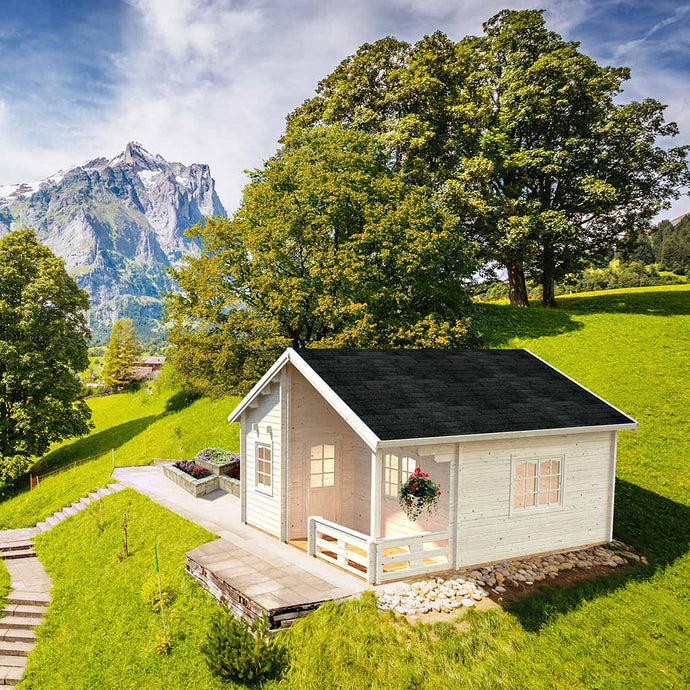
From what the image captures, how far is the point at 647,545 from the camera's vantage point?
42.1 ft

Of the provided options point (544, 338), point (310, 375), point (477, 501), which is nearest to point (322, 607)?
point (477, 501)

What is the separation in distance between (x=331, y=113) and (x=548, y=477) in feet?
85.6

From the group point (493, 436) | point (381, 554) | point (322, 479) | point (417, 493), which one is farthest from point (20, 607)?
point (493, 436)

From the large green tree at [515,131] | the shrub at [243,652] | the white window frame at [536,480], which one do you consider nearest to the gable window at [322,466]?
the shrub at [243,652]

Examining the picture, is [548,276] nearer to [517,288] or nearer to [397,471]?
[517,288]

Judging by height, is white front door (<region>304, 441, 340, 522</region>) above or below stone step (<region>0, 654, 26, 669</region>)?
above

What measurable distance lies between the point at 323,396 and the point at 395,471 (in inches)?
128

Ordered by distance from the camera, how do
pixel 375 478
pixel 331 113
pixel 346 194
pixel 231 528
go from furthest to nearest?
pixel 331 113 < pixel 346 194 < pixel 231 528 < pixel 375 478

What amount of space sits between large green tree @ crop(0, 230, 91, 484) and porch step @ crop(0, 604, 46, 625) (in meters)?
15.2

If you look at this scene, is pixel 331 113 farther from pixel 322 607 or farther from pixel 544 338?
pixel 322 607

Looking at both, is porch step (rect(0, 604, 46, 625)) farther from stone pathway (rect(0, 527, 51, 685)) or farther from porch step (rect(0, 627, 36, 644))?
porch step (rect(0, 627, 36, 644))

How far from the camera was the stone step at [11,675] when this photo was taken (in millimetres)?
10492

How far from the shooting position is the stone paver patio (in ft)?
31.0

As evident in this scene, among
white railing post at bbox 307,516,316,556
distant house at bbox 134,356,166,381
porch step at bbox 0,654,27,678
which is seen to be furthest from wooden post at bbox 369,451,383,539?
distant house at bbox 134,356,166,381
